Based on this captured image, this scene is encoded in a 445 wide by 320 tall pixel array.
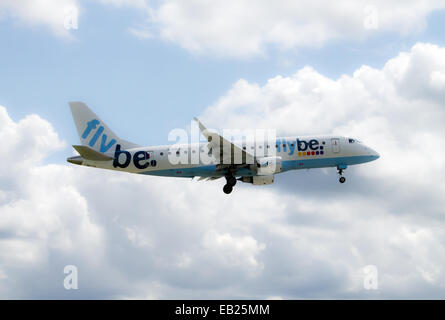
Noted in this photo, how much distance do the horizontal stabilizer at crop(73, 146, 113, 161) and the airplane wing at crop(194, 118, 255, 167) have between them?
40.2 feet

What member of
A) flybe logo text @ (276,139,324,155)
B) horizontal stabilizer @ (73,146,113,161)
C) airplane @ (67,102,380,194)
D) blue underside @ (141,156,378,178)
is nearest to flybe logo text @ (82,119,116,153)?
airplane @ (67,102,380,194)

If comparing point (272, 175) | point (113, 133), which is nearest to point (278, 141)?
point (272, 175)

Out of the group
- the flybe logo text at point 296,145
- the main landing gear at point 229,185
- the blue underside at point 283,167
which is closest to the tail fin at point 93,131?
the blue underside at point 283,167

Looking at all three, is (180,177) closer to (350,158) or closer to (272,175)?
(272,175)

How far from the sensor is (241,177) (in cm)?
6206

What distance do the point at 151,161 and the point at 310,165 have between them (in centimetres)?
1835

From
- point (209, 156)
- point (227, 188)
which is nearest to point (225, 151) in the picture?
point (209, 156)

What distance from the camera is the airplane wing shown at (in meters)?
55.8

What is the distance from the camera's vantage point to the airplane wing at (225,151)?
183ft

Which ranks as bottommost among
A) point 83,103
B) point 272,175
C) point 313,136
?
point 272,175

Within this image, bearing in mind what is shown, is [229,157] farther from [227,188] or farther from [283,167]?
[283,167]

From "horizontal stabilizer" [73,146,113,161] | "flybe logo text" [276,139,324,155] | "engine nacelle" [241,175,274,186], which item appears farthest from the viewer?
"engine nacelle" [241,175,274,186]

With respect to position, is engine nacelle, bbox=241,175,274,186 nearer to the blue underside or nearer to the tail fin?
the blue underside

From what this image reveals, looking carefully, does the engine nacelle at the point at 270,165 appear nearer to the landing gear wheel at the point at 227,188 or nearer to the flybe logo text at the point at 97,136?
the landing gear wheel at the point at 227,188
